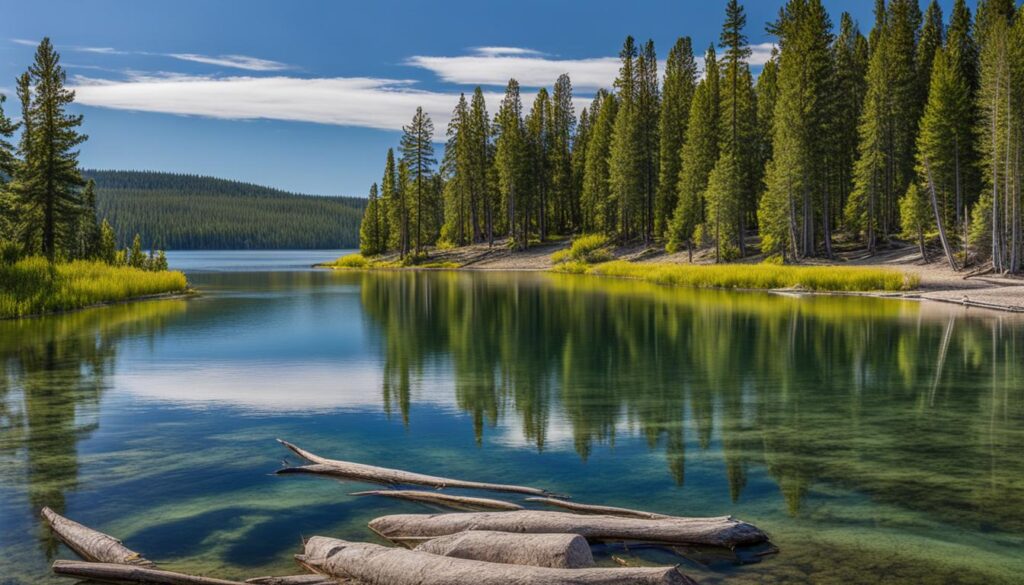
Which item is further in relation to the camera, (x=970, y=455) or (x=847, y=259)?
(x=847, y=259)

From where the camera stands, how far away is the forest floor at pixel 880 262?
131 ft

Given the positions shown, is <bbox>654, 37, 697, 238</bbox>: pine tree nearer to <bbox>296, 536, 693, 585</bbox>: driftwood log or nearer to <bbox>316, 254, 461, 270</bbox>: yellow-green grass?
<bbox>316, 254, 461, 270</bbox>: yellow-green grass

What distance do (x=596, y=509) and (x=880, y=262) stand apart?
169 feet

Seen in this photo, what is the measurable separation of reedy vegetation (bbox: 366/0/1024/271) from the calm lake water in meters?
25.0

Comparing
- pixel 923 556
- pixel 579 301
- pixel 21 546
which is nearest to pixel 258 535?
pixel 21 546

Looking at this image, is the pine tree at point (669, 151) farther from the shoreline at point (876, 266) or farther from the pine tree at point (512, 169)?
the pine tree at point (512, 169)

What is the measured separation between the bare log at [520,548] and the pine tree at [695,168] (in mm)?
63214

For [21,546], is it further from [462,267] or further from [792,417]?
[462,267]

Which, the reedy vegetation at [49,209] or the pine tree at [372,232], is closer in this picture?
the reedy vegetation at [49,209]

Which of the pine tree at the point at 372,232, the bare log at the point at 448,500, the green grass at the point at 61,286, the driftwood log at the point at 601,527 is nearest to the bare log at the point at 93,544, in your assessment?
the driftwood log at the point at 601,527

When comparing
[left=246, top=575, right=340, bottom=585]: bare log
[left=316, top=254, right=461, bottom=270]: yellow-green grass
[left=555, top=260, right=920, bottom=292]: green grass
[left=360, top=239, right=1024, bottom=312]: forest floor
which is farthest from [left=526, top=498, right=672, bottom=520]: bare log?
[left=316, top=254, right=461, bottom=270]: yellow-green grass

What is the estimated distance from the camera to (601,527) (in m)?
8.12

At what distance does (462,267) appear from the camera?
89188 mm

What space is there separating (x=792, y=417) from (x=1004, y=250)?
37.3 meters
